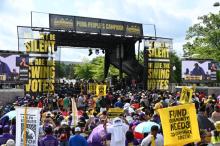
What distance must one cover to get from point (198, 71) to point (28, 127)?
93.0ft

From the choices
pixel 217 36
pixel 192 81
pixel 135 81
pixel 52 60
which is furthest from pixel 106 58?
pixel 217 36

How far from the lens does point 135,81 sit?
3578cm

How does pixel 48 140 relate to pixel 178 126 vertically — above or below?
below

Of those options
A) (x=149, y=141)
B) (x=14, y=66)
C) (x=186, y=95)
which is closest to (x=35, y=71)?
(x=14, y=66)

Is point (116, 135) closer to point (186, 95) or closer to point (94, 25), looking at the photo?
point (186, 95)

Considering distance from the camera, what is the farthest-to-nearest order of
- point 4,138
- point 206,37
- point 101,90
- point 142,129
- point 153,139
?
point 206,37 < point 101,90 < point 142,129 < point 4,138 < point 153,139

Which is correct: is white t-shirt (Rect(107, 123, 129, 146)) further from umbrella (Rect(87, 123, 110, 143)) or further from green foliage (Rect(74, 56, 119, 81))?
green foliage (Rect(74, 56, 119, 81))

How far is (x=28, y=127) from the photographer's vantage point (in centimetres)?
920

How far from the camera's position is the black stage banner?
3092 cm

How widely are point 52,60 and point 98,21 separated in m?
4.66

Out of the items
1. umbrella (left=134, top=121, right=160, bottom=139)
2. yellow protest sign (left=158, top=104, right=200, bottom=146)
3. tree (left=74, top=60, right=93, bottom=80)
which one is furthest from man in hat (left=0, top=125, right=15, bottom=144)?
tree (left=74, top=60, right=93, bottom=80)

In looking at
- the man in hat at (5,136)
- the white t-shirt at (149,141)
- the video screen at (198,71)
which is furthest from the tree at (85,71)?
the white t-shirt at (149,141)

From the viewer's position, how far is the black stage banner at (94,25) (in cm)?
3092

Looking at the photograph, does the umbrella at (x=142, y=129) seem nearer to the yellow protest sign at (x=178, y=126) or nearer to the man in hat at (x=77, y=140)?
the man in hat at (x=77, y=140)
